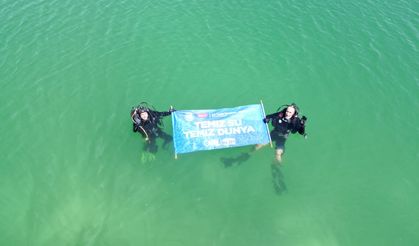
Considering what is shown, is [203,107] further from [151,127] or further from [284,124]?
[284,124]

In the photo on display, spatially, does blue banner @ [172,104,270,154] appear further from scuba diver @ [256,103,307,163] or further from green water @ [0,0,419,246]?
green water @ [0,0,419,246]

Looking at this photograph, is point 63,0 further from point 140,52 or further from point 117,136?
point 117,136

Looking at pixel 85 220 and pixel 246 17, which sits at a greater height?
pixel 246 17

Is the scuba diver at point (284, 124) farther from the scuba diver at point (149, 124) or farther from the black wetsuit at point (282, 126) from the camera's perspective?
the scuba diver at point (149, 124)

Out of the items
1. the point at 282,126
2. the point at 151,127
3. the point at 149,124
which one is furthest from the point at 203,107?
the point at 282,126

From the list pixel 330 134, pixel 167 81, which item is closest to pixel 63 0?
pixel 167 81

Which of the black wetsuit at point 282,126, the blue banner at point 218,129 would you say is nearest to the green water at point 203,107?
the black wetsuit at point 282,126
